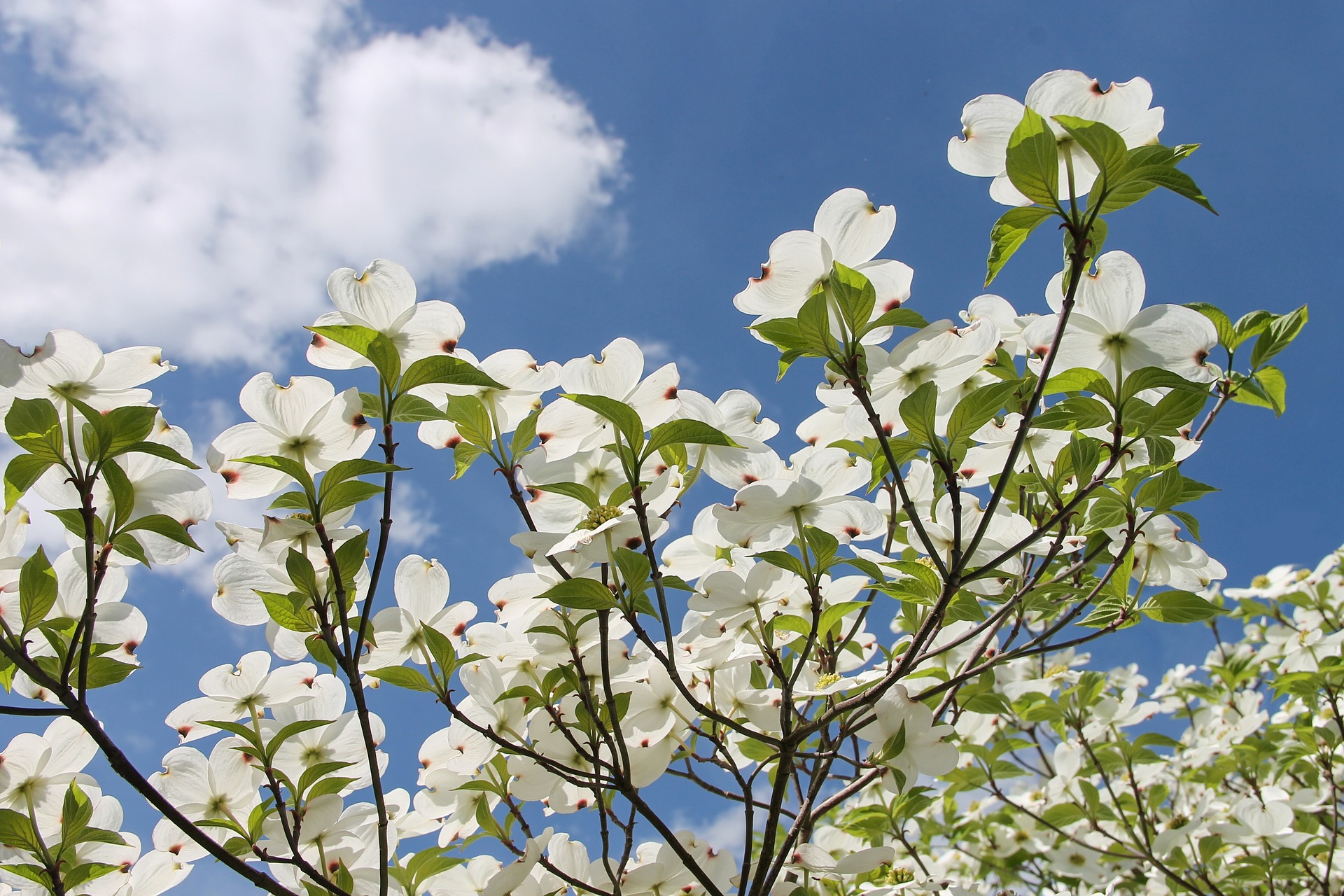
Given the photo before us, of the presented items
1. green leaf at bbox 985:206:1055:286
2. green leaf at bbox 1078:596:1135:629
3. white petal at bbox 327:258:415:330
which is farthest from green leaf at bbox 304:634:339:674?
green leaf at bbox 1078:596:1135:629

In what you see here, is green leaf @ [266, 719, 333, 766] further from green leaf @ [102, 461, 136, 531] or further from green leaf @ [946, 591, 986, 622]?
green leaf @ [946, 591, 986, 622]

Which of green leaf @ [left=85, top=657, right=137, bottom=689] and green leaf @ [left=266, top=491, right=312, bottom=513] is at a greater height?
green leaf @ [left=266, top=491, right=312, bottom=513]

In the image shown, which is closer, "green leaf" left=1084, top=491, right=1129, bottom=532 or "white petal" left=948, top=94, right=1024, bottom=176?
"white petal" left=948, top=94, right=1024, bottom=176

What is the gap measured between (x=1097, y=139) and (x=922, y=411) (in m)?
0.26

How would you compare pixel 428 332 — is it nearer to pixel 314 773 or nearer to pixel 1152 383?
pixel 314 773

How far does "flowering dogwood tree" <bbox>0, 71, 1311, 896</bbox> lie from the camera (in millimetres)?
780

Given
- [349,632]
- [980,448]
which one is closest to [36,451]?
[349,632]

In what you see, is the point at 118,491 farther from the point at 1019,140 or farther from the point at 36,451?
the point at 1019,140

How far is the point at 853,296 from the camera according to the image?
770mm

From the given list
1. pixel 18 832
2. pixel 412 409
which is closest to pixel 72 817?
pixel 18 832

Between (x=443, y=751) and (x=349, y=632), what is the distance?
0.37 m

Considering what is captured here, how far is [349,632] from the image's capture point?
805mm

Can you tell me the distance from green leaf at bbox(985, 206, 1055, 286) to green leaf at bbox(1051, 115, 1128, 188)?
6 cm

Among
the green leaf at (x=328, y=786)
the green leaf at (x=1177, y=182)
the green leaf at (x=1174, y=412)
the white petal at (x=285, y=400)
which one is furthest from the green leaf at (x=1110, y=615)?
the white petal at (x=285, y=400)
